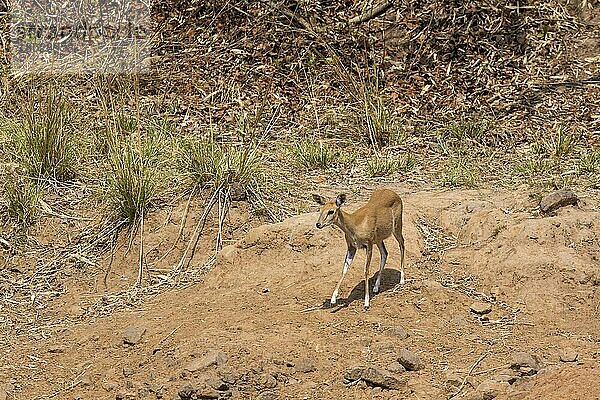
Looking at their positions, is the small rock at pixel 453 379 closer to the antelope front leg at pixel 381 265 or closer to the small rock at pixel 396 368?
the small rock at pixel 396 368

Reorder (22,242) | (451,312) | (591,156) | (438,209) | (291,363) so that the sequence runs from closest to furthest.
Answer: (291,363)
(451,312)
(438,209)
(22,242)
(591,156)

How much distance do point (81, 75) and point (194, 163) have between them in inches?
162

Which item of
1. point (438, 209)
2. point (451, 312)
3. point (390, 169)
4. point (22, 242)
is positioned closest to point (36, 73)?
point (22, 242)

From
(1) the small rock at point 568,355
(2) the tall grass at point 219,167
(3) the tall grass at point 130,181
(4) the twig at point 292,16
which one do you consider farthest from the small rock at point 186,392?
(4) the twig at point 292,16

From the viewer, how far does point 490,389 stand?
451cm

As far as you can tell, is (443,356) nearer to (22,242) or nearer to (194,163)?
(194,163)

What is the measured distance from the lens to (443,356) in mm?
5129

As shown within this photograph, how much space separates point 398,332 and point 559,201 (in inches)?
80.2

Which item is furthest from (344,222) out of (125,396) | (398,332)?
(125,396)

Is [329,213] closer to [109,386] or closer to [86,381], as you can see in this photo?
[109,386]

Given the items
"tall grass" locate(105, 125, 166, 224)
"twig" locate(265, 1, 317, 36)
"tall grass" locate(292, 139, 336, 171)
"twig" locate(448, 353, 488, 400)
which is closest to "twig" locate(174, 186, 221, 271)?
"tall grass" locate(105, 125, 166, 224)

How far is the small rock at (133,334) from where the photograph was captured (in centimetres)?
585

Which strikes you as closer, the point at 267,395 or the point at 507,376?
the point at 507,376

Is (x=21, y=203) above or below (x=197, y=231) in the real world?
above
